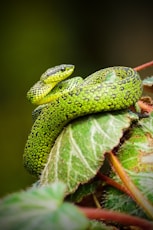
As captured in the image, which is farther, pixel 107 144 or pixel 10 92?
pixel 10 92

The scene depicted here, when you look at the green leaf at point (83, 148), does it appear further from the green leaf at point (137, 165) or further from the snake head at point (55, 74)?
the snake head at point (55, 74)

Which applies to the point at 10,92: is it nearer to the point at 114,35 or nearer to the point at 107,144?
the point at 114,35

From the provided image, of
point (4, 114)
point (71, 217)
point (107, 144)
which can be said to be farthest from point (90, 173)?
point (4, 114)

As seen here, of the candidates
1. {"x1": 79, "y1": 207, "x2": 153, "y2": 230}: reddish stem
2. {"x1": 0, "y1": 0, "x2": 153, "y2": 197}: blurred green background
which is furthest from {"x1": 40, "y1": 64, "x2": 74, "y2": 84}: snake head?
{"x1": 0, "y1": 0, "x2": 153, "y2": 197}: blurred green background

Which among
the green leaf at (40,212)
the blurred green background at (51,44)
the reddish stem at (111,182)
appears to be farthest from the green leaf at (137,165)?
the blurred green background at (51,44)

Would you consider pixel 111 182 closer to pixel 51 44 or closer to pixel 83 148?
pixel 83 148

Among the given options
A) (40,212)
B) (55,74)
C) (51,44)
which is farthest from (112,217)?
(51,44)
